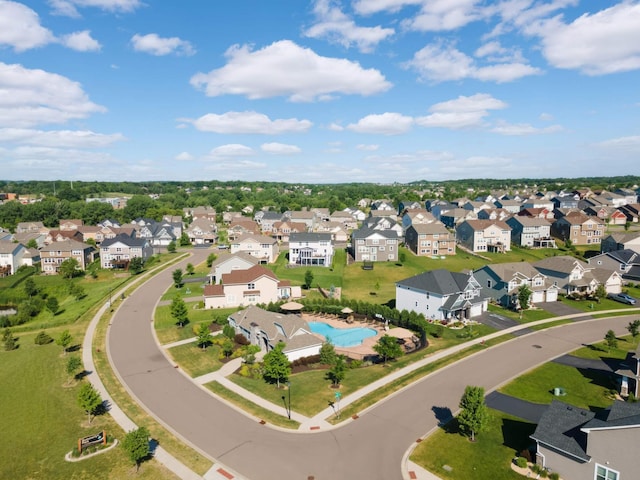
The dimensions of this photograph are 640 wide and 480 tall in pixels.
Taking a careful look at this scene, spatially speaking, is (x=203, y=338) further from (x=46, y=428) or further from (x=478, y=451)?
(x=478, y=451)

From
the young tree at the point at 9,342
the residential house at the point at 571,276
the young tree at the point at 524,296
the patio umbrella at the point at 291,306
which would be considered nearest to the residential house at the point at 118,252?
the young tree at the point at 9,342

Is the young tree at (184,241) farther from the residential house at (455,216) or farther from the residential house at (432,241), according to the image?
the residential house at (455,216)

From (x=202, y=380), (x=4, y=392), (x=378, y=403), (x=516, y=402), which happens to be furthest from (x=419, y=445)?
(x=4, y=392)

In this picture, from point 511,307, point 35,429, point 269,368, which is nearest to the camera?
point 35,429

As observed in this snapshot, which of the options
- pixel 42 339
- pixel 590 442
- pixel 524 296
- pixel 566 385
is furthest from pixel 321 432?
pixel 524 296

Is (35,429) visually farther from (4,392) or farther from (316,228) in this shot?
(316,228)

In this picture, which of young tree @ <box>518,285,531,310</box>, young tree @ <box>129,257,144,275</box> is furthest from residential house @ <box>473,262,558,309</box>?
young tree @ <box>129,257,144,275</box>

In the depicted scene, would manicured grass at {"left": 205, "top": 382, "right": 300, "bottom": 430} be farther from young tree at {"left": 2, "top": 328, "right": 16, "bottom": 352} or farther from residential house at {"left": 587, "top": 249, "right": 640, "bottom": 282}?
residential house at {"left": 587, "top": 249, "right": 640, "bottom": 282}
